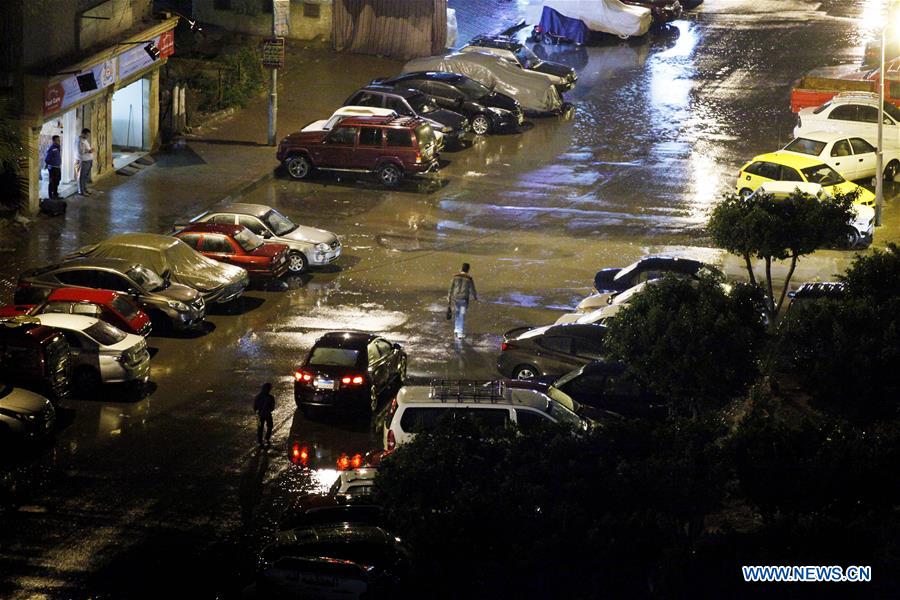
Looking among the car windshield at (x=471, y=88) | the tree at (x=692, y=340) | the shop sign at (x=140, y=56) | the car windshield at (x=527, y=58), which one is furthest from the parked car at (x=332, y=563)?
the car windshield at (x=527, y=58)

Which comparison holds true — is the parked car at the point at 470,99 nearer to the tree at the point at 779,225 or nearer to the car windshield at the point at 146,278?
Result: the car windshield at the point at 146,278

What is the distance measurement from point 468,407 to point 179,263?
996 cm

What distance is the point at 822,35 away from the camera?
50.8 m

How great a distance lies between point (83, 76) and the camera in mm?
30719

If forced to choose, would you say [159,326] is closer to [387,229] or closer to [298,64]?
[387,229]

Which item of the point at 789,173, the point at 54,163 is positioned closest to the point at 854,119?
the point at 789,173

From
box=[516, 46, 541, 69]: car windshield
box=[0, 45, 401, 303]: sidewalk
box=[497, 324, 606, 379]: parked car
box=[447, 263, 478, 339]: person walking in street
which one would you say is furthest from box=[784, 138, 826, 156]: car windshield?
box=[497, 324, 606, 379]: parked car

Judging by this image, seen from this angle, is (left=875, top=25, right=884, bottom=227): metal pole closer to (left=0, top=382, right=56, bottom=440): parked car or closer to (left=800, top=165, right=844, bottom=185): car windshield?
(left=800, top=165, right=844, bottom=185): car windshield

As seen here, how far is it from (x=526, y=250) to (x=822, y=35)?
26.3 m

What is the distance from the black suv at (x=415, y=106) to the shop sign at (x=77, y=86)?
742 cm

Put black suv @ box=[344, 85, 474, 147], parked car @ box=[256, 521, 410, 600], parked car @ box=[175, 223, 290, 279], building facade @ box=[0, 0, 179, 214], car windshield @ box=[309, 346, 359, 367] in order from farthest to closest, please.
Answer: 1. black suv @ box=[344, 85, 474, 147]
2. building facade @ box=[0, 0, 179, 214]
3. parked car @ box=[175, 223, 290, 279]
4. car windshield @ box=[309, 346, 359, 367]
5. parked car @ box=[256, 521, 410, 600]

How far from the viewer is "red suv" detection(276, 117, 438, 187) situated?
3403 cm

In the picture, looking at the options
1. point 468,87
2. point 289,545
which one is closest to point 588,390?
point 289,545

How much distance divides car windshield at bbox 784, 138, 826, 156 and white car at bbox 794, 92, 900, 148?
0.44 meters
